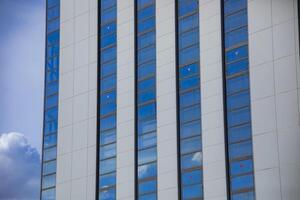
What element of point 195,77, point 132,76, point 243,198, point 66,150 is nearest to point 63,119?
point 66,150

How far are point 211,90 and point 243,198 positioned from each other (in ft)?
21.8

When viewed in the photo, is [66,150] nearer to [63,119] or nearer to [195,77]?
[63,119]

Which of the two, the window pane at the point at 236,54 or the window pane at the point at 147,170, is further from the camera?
the window pane at the point at 147,170

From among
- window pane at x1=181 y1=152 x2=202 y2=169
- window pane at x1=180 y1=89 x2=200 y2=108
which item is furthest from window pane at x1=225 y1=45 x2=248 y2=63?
window pane at x1=181 y1=152 x2=202 y2=169

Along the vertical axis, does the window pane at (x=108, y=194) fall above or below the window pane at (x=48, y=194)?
below

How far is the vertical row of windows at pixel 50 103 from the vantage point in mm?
58031

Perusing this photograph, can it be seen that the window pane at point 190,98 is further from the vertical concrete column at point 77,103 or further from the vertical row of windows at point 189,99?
the vertical concrete column at point 77,103

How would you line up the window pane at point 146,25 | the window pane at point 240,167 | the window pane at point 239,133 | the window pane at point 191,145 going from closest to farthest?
the window pane at point 240,167 → the window pane at point 239,133 → the window pane at point 191,145 → the window pane at point 146,25

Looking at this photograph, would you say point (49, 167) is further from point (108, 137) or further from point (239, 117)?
point (239, 117)

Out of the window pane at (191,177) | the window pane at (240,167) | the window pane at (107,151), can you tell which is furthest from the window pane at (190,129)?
the window pane at (107,151)

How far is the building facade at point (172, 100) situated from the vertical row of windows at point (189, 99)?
0.21ft

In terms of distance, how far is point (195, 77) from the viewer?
5066 cm

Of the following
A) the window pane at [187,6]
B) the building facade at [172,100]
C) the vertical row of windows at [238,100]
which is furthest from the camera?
the window pane at [187,6]

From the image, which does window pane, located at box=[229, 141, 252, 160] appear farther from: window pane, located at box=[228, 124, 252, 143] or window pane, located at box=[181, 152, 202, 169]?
window pane, located at box=[181, 152, 202, 169]
